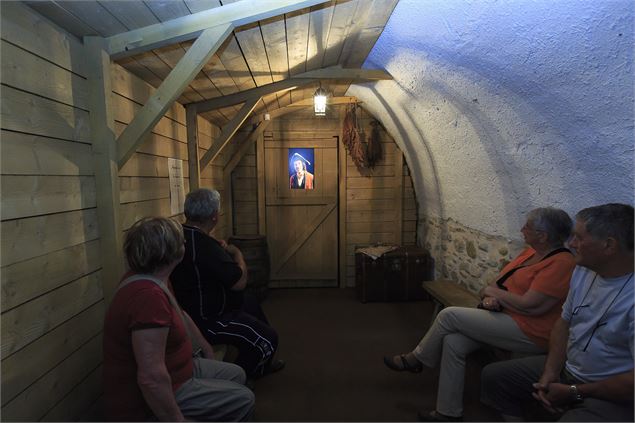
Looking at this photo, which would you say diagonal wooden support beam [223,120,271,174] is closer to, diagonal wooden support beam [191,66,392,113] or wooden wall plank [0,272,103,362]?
diagonal wooden support beam [191,66,392,113]

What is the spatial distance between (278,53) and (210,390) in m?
2.12

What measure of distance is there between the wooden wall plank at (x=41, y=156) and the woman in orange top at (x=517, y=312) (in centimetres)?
215

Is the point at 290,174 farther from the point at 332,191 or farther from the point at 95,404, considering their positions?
the point at 95,404

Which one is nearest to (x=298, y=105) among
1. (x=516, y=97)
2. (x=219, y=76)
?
(x=219, y=76)

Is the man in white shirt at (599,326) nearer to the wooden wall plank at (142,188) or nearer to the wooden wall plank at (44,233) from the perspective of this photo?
the wooden wall plank at (44,233)

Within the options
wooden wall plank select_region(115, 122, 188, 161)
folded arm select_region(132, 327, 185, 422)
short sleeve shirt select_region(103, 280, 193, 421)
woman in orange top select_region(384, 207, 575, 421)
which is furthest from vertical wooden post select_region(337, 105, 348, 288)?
folded arm select_region(132, 327, 185, 422)

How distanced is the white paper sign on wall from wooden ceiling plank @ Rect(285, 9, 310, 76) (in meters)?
1.22

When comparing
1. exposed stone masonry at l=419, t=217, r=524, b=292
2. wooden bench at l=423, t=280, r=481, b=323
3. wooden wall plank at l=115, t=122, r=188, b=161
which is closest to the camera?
wooden wall plank at l=115, t=122, r=188, b=161

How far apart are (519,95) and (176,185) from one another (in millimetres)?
2489

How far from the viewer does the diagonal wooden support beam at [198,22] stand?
167cm

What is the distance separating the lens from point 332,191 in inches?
188

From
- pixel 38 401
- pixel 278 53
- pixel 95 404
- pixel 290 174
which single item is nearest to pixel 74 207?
pixel 38 401

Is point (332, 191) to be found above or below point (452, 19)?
below

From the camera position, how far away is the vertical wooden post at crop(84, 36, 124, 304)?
1677 mm
